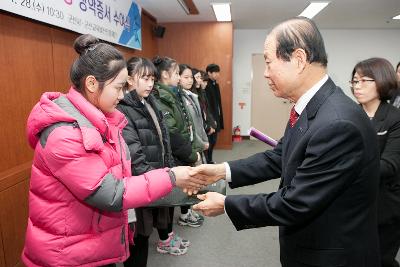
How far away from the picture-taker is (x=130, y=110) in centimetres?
194

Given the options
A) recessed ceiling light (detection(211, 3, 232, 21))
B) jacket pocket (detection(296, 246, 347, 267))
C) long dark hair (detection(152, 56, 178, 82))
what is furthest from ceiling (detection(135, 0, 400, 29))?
jacket pocket (detection(296, 246, 347, 267))

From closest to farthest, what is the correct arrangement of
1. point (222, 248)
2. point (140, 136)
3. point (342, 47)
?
point (140, 136) < point (222, 248) < point (342, 47)

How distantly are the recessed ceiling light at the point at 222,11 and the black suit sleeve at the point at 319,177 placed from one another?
15.7ft

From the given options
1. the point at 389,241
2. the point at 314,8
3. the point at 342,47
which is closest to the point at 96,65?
the point at 389,241

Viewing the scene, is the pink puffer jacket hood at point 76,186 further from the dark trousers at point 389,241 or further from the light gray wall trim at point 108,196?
the dark trousers at point 389,241

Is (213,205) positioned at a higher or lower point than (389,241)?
higher

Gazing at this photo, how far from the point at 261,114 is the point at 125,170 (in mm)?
6981

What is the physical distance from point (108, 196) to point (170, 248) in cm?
171

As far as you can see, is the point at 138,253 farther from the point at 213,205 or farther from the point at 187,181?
the point at 213,205

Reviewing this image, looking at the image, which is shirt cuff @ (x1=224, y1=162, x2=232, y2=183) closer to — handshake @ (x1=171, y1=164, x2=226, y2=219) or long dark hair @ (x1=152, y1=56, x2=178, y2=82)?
handshake @ (x1=171, y1=164, x2=226, y2=219)

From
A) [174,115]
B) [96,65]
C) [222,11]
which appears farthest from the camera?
[222,11]

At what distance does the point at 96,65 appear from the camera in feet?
3.96

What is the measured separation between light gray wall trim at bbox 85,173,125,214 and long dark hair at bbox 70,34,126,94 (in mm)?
382

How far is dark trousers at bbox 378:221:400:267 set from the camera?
182 cm
